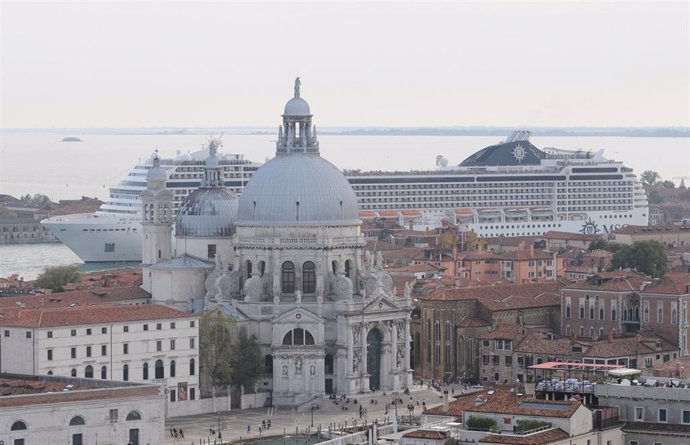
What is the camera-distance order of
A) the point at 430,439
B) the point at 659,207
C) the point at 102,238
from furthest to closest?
the point at 659,207 → the point at 102,238 → the point at 430,439

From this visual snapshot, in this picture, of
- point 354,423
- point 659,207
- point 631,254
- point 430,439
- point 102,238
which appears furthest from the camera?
point 659,207

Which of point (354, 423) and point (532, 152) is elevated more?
point (532, 152)

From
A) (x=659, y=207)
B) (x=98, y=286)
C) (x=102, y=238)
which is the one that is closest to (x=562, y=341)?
(x=98, y=286)

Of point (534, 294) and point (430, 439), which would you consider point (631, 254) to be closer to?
point (534, 294)

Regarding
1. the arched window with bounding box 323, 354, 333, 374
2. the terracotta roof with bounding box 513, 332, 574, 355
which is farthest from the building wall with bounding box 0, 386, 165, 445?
the terracotta roof with bounding box 513, 332, 574, 355

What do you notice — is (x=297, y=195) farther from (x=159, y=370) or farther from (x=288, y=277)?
(x=159, y=370)

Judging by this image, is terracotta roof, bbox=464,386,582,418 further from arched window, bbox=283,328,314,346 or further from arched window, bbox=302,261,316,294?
arched window, bbox=302,261,316,294

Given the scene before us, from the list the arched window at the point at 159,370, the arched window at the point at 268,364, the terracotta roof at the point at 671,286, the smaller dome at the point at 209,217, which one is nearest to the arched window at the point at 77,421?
the arched window at the point at 159,370

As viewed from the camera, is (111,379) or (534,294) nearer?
(111,379)
